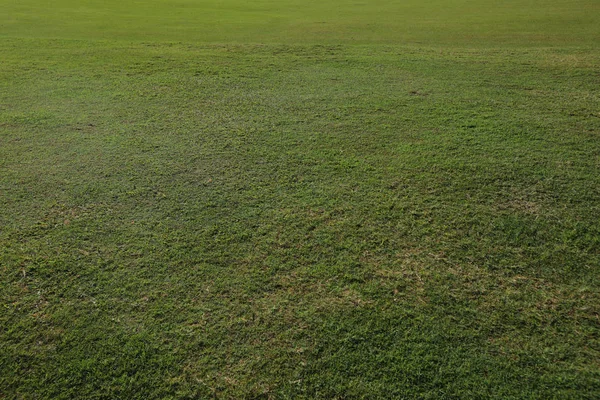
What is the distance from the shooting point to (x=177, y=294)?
2270 millimetres

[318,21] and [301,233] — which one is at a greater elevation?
[318,21]

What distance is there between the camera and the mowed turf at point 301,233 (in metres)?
1.90

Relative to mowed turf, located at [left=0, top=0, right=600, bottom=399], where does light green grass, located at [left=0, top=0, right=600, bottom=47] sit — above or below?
above

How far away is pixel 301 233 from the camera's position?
272 centimetres

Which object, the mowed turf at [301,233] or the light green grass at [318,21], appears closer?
the mowed turf at [301,233]

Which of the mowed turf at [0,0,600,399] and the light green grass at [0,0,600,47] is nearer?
the mowed turf at [0,0,600,399]

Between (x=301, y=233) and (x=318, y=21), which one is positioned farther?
(x=318, y=21)

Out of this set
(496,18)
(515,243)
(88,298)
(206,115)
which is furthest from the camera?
(496,18)

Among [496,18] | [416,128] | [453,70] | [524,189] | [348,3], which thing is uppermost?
[348,3]

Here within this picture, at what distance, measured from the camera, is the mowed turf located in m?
1.90

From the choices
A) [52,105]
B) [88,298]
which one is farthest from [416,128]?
[52,105]

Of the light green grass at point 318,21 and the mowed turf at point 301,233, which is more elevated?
the light green grass at point 318,21

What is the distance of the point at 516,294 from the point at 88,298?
91.9 inches

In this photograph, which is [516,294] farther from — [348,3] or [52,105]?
[348,3]
